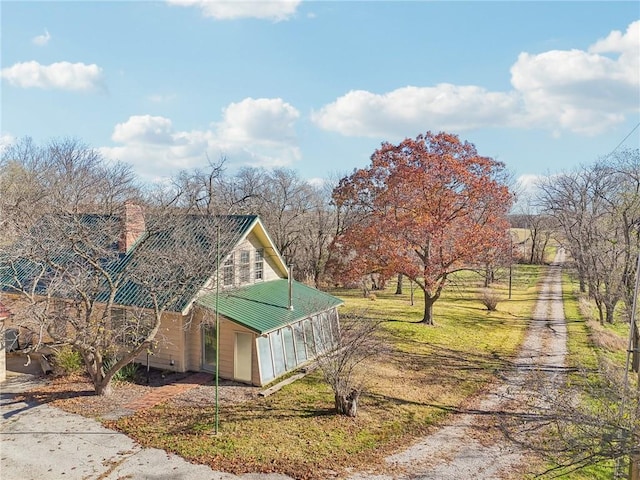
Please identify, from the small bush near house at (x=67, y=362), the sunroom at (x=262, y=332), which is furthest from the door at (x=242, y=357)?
the small bush near house at (x=67, y=362)

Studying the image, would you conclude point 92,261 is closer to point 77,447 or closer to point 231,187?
point 77,447

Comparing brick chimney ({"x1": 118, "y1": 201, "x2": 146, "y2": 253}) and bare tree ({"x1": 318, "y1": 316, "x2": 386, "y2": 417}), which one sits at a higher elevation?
brick chimney ({"x1": 118, "y1": 201, "x2": 146, "y2": 253})

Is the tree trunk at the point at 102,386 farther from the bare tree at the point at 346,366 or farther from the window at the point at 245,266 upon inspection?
the bare tree at the point at 346,366

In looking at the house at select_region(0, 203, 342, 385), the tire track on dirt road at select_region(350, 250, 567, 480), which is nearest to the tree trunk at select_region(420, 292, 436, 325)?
the tire track on dirt road at select_region(350, 250, 567, 480)

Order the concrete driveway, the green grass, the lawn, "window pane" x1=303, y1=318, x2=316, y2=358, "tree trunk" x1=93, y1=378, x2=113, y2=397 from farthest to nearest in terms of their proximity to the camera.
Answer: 1. "window pane" x1=303, y1=318, x2=316, y2=358
2. the green grass
3. "tree trunk" x1=93, y1=378, x2=113, y2=397
4. the lawn
5. the concrete driveway

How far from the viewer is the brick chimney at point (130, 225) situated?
62.4 feet

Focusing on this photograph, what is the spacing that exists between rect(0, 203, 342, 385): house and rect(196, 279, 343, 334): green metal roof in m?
0.04

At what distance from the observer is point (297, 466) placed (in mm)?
10211

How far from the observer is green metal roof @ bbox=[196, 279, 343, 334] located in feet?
52.0

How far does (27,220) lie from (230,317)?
26.4ft

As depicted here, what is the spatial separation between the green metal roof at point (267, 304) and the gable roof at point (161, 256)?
3.51 feet

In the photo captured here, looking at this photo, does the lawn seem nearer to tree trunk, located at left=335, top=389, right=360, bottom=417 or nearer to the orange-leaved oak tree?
tree trunk, located at left=335, top=389, right=360, bottom=417

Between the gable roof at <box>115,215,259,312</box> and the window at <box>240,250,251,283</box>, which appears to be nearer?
the gable roof at <box>115,215,259,312</box>

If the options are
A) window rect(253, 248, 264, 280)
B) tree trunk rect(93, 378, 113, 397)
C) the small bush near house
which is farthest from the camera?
window rect(253, 248, 264, 280)
